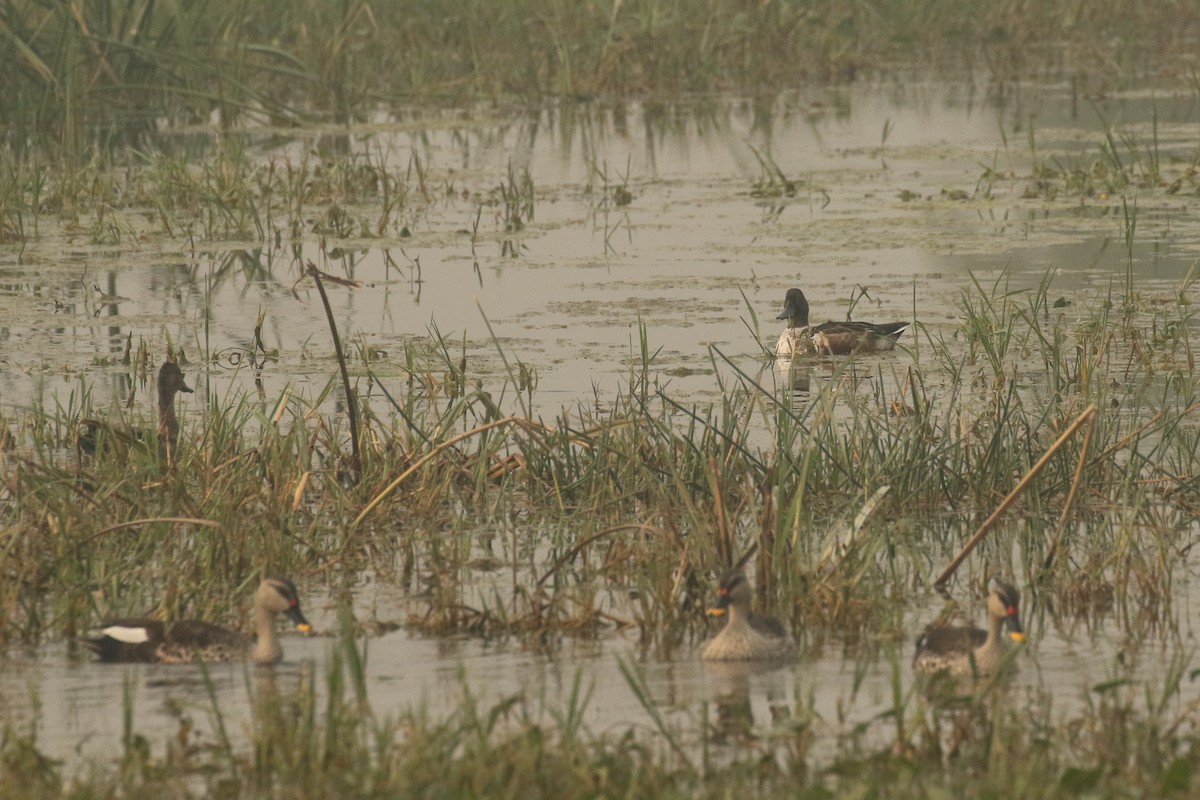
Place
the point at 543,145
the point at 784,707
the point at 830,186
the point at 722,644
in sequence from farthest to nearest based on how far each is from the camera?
1. the point at 543,145
2. the point at 830,186
3. the point at 722,644
4. the point at 784,707

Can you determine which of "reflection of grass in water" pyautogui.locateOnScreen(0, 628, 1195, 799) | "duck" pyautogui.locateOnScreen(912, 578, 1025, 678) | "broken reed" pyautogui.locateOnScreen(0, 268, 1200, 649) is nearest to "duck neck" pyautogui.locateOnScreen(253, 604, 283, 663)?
"broken reed" pyautogui.locateOnScreen(0, 268, 1200, 649)

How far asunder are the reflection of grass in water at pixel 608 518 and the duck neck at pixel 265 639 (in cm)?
23

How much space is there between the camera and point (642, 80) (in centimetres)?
2262

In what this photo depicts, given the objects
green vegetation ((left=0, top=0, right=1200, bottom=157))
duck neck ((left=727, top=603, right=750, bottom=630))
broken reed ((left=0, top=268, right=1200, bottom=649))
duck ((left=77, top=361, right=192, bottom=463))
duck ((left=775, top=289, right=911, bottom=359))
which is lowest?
duck neck ((left=727, top=603, right=750, bottom=630))

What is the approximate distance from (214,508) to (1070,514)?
2.88 m

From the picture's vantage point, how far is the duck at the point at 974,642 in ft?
20.0

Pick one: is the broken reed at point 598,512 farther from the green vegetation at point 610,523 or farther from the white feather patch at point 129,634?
the white feather patch at point 129,634

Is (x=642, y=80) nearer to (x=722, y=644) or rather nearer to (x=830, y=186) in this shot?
(x=830, y=186)

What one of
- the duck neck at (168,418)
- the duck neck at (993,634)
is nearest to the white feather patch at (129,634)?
the duck neck at (168,418)

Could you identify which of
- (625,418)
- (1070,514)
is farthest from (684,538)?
(1070,514)

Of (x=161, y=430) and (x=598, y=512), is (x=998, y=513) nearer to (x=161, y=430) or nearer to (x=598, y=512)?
(x=598, y=512)

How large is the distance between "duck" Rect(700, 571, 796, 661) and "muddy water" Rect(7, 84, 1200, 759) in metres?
0.06

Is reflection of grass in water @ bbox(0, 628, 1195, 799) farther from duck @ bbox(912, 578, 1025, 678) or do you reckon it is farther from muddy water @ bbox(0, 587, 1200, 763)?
duck @ bbox(912, 578, 1025, 678)

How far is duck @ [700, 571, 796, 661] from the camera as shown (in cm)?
627
